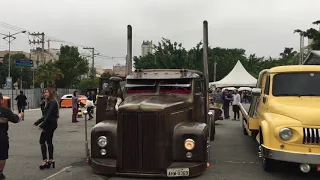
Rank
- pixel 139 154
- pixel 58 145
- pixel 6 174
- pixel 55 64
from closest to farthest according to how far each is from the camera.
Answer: pixel 139 154, pixel 6 174, pixel 58 145, pixel 55 64

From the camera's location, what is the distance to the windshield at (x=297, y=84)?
7.85m

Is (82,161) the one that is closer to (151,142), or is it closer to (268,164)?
(151,142)

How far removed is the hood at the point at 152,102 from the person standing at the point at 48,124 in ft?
5.14

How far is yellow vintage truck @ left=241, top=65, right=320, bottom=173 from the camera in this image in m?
6.45

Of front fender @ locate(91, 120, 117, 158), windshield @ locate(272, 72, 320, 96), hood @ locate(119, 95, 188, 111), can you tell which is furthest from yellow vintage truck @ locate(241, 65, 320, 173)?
front fender @ locate(91, 120, 117, 158)

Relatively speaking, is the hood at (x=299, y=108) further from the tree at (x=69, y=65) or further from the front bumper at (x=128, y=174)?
the tree at (x=69, y=65)

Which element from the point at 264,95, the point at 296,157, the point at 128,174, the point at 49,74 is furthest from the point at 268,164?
the point at 49,74

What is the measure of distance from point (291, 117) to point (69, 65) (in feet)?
184

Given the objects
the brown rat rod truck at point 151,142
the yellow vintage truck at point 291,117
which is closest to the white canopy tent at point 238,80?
the yellow vintage truck at point 291,117

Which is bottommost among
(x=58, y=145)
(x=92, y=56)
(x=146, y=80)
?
(x=58, y=145)

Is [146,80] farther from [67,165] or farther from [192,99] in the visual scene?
[67,165]

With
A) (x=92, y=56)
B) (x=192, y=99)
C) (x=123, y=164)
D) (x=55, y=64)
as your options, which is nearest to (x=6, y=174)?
(x=123, y=164)

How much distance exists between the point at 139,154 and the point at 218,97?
48.9ft

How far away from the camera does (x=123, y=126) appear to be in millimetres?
6453
